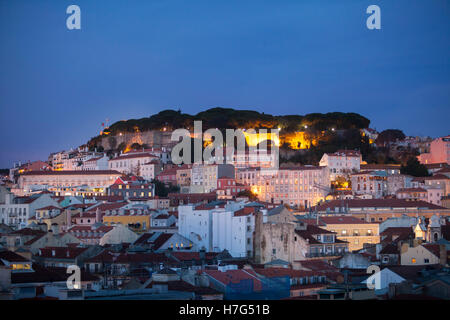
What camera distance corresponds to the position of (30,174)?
6300 cm

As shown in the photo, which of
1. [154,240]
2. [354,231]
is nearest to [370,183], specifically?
[354,231]

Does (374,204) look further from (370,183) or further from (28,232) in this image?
(28,232)

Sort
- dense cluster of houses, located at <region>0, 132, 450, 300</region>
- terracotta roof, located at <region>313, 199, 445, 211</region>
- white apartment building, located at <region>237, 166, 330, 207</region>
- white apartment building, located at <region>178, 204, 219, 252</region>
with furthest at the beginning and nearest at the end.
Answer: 1. white apartment building, located at <region>237, 166, 330, 207</region>
2. terracotta roof, located at <region>313, 199, 445, 211</region>
3. white apartment building, located at <region>178, 204, 219, 252</region>
4. dense cluster of houses, located at <region>0, 132, 450, 300</region>

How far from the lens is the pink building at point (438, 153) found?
206 feet

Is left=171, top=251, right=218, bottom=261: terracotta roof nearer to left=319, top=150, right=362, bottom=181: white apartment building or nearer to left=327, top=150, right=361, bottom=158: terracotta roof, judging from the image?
left=319, top=150, right=362, bottom=181: white apartment building

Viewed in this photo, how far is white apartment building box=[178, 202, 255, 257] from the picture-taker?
1127 inches

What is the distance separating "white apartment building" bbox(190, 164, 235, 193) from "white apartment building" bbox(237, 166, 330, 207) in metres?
1.93

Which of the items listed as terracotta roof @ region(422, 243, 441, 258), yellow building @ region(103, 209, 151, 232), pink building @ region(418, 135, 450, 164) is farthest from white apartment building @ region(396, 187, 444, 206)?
terracotta roof @ region(422, 243, 441, 258)

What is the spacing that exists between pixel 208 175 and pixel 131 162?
45.1 feet

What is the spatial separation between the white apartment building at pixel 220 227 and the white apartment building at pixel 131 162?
1297 inches

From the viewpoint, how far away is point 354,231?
3278 centimetres
